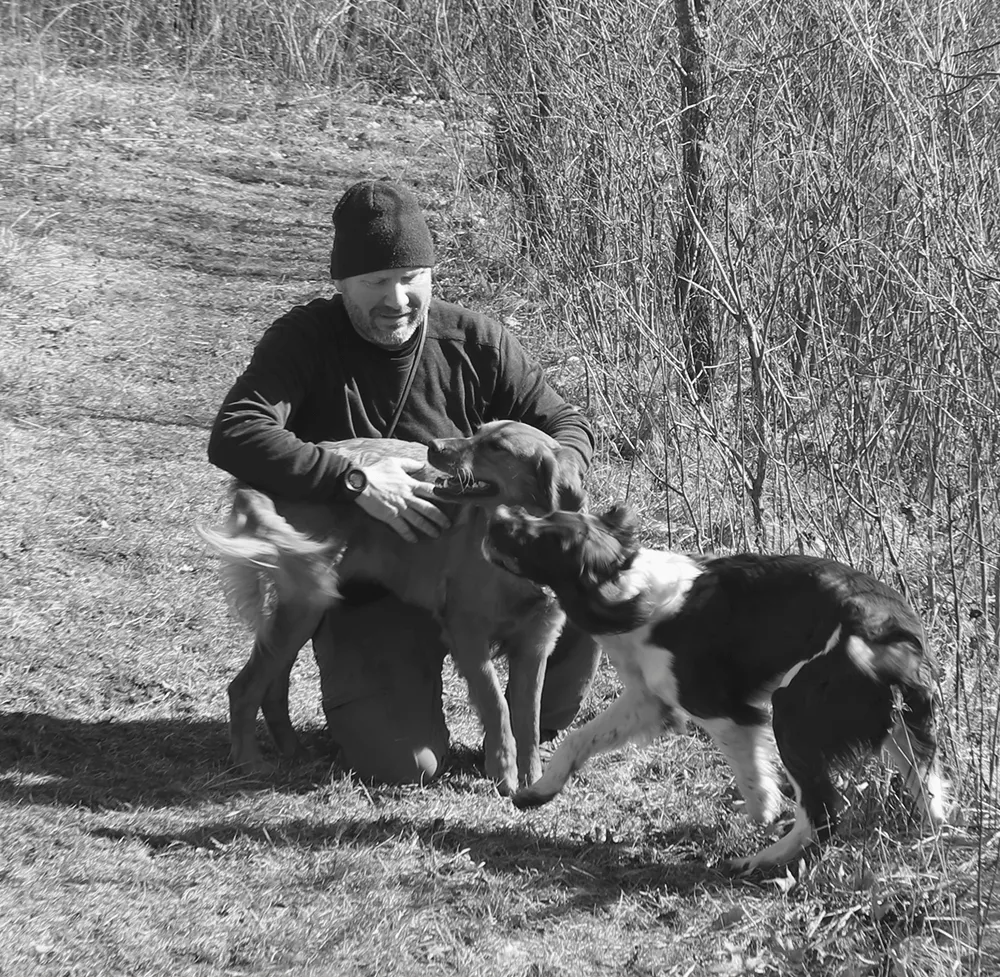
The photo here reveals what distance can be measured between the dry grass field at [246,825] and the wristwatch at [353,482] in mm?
945

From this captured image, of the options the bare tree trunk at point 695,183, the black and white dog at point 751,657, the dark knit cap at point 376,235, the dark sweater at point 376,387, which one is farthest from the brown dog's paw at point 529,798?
the bare tree trunk at point 695,183

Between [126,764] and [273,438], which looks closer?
[273,438]

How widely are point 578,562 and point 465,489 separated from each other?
1.87ft

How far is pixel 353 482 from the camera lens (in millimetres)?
4121

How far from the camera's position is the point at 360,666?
4477 mm

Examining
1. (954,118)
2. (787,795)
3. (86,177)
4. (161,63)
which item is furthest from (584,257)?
(161,63)

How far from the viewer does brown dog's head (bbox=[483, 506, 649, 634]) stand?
374 cm

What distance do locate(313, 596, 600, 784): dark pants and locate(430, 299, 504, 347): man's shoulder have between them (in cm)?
95

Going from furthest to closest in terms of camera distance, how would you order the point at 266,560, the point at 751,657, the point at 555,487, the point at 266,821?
the point at 266,560 → the point at 555,487 → the point at 266,821 → the point at 751,657

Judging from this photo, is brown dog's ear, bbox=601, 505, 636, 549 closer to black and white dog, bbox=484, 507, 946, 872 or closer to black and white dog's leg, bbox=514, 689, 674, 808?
black and white dog, bbox=484, 507, 946, 872

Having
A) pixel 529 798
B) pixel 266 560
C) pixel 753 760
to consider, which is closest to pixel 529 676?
pixel 529 798

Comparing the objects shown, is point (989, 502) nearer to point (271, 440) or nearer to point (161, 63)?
point (271, 440)

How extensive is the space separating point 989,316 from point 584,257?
11.8 feet

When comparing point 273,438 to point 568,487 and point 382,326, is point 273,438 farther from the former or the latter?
point 568,487
